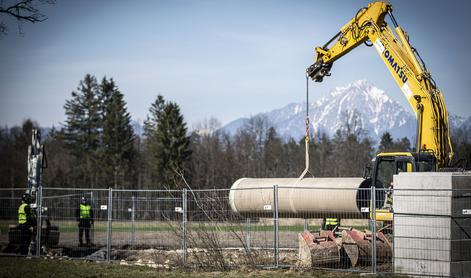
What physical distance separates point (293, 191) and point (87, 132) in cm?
5789

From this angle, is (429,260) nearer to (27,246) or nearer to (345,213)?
(345,213)

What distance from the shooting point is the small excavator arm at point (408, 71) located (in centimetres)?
1572

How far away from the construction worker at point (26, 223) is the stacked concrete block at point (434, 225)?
428 inches

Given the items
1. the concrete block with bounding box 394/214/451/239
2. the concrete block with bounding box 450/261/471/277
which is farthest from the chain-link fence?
the concrete block with bounding box 450/261/471/277

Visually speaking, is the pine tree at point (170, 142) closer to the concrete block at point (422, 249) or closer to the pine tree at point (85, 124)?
the pine tree at point (85, 124)

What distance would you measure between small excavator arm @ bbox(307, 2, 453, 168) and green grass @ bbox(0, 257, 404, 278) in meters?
4.58

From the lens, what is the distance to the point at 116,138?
66.4 meters

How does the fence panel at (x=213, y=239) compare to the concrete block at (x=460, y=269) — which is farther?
the fence panel at (x=213, y=239)

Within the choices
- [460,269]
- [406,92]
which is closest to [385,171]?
[406,92]

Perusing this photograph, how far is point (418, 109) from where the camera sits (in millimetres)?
15891

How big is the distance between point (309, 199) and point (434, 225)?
421 centimetres

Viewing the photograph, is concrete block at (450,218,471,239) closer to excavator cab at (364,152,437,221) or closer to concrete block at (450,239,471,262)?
concrete block at (450,239,471,262)

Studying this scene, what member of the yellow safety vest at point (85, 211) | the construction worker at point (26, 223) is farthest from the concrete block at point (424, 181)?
the yellow safety vest at point (85, 211)

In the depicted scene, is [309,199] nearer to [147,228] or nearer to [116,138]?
[147,228]
